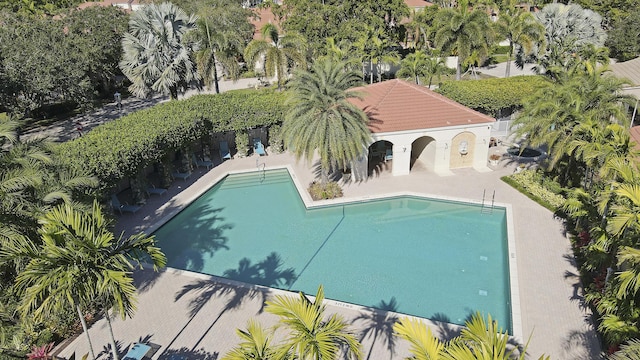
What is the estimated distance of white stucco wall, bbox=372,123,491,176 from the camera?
25570 mm

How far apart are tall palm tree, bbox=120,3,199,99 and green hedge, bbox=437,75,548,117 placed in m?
19.4

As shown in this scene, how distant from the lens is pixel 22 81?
94.1 ft

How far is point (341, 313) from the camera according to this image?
15672mm

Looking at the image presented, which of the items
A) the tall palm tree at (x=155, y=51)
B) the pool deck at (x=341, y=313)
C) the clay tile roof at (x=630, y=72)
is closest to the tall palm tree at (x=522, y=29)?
the clay tile roof at (x=630, y=72)

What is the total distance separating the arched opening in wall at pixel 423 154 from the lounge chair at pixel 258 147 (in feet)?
33.9

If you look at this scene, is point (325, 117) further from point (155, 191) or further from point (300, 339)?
point (300, 339)

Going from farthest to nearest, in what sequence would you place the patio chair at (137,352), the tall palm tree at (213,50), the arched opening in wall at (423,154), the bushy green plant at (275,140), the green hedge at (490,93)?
the green hedge at (490,93) < the tall palm tree at (213,50) < the bushy green plant at (275,140) < the arched opening in wall at (423,154) < the patio chair at (137,352)

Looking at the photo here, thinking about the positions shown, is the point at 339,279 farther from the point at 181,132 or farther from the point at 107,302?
the point at 181,132

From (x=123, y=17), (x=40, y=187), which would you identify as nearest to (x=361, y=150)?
(x=40, y=187)

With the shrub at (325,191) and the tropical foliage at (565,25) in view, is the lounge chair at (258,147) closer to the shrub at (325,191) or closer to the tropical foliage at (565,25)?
the shrub at (325,191)

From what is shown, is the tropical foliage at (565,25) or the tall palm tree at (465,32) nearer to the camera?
the tall palm tree at (465,32)

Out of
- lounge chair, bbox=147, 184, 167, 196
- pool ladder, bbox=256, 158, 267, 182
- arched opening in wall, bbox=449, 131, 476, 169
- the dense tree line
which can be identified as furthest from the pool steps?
the dense tree line

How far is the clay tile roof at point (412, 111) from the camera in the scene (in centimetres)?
2555

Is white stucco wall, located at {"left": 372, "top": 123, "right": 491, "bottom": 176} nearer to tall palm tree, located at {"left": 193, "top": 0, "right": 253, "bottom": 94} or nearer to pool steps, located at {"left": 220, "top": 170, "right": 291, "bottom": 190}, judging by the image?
pool steps, located at {"left": 220, "top": 170, "right": 291, "bottom": 190}
